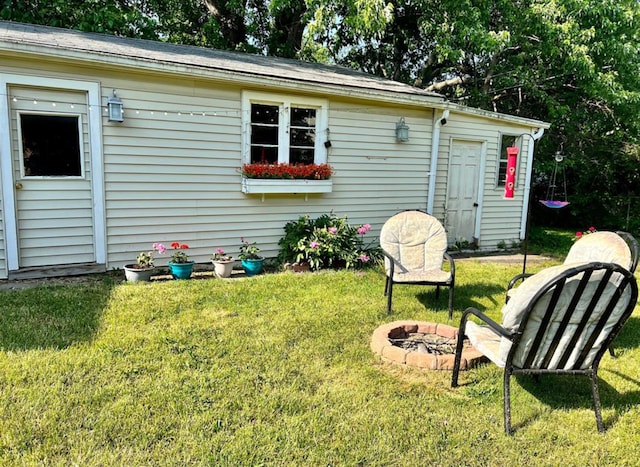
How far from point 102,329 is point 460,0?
950 centimetres

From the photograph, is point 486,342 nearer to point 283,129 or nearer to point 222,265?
point 222,265

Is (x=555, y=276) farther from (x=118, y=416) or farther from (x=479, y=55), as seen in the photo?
(x=479, y=55)

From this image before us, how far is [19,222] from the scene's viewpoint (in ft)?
15.7

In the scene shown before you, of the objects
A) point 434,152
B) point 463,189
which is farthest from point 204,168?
point 463,189

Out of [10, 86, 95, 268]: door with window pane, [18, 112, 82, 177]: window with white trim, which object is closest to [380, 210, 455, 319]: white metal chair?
[10, 86, 95, 268]: door with window pane

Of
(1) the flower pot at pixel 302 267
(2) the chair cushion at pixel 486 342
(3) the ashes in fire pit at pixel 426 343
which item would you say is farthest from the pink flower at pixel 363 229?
(2) the chair cushion at pixel 486 342

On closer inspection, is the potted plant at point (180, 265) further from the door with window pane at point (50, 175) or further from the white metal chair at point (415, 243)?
the white metal chair at point (415, 243)

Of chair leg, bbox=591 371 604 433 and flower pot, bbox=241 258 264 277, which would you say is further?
flower pot, bbox=241 258 264 277

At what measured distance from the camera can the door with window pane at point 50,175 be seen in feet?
15.5

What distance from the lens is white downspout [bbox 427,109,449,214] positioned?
7137 mm

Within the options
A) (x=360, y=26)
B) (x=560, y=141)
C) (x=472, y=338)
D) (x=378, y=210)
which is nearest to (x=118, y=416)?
(x=472, y=338)

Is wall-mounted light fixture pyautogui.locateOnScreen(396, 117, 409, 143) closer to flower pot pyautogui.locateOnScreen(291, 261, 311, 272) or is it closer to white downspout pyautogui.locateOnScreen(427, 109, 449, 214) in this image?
white downspout pyautogui.locateOnScreen(427, 109, 449, 214)

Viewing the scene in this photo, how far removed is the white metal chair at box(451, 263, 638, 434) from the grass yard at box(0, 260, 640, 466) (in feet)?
0.90

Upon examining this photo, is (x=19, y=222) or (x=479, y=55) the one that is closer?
(x=19, y=222)
